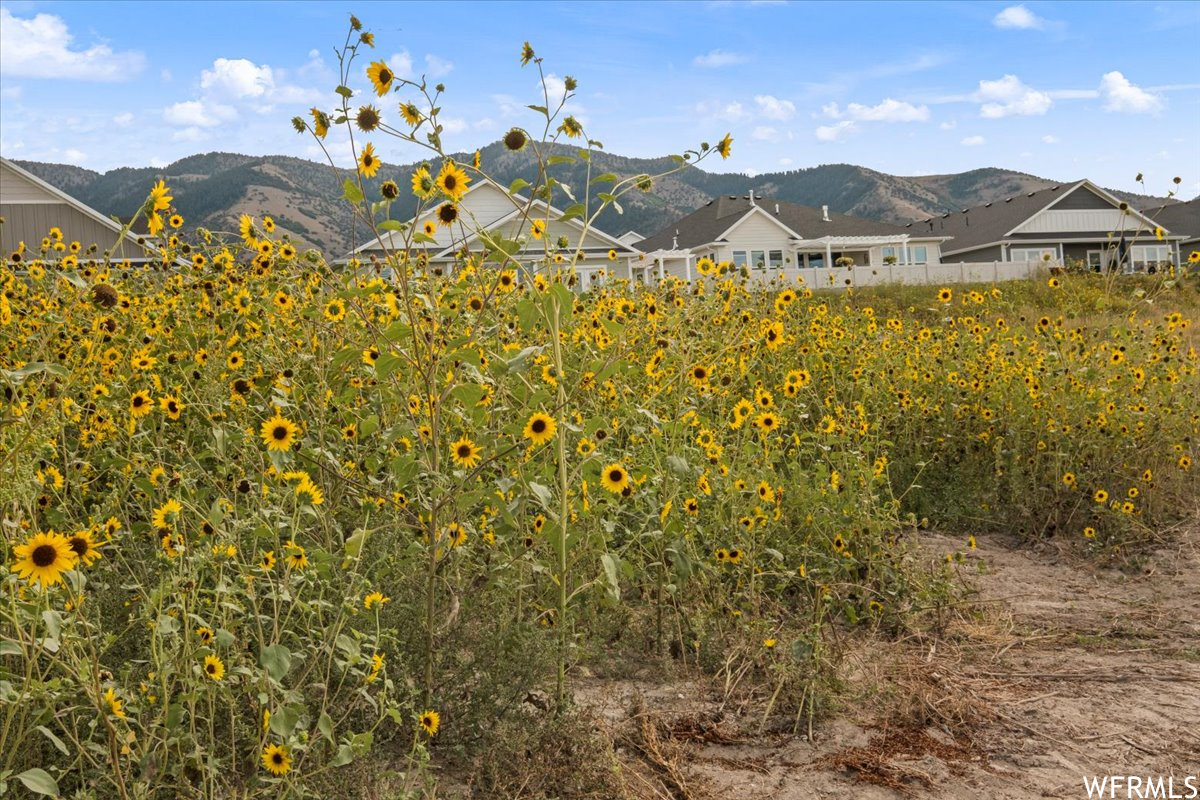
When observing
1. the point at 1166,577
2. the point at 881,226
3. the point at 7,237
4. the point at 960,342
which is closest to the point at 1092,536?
the point at 1166,577

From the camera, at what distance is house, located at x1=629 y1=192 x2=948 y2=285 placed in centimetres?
3991

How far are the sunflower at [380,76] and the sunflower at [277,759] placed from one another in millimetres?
1676

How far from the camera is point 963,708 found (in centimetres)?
309

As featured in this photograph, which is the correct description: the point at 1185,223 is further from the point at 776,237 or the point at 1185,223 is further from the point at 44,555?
the point at 44,555

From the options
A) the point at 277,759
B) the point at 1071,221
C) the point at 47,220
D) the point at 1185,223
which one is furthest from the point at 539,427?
the point at 1185,223

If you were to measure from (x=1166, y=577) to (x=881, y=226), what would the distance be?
134 feet

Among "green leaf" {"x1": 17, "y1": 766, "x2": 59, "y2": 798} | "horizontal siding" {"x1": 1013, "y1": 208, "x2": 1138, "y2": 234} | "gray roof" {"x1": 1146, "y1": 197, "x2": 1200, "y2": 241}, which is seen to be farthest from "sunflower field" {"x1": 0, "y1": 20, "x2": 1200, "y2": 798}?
"gray roof" {"x1": 1146, "y1": 197, "x2": 1200, "y2": 241}

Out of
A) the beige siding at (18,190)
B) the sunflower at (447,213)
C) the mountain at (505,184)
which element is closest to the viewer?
the sunflower at (447,213)

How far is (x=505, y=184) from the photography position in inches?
3834

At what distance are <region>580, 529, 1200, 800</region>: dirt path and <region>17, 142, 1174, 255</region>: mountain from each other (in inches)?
3713

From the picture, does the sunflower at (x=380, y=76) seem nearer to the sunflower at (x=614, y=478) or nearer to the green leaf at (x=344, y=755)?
the sunflower at (x=614, y=478)

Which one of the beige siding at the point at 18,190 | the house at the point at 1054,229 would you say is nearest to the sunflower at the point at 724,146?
the beige siding at the point at 18,190

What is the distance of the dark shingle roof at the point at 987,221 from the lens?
4300 centimetres

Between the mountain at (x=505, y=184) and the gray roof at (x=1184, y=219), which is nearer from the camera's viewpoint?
the gray roof at (x=1184, y=219)
